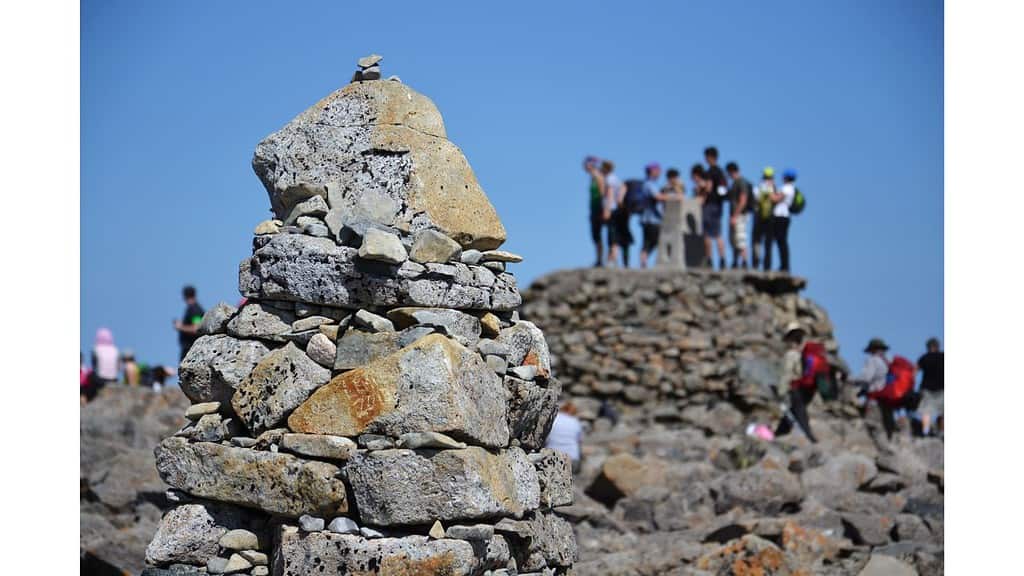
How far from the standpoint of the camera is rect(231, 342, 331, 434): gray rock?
5473 mm

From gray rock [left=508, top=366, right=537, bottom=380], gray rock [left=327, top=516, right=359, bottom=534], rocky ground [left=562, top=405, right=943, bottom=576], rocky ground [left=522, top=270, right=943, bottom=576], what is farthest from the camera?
rocky ground [left=522, top=270, right=943, bottom=576]

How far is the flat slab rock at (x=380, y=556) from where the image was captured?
5.07 m

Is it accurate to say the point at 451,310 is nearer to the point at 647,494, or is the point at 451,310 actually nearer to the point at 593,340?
the point at 647,494

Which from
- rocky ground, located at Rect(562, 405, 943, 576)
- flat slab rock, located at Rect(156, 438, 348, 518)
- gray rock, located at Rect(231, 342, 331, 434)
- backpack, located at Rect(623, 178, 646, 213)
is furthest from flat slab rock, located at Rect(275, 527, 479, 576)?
backpack, located at Rect(623, 178, 646, 213)

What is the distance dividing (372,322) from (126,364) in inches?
688

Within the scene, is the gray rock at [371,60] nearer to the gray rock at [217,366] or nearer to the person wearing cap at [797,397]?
the gray rock at [217,366]

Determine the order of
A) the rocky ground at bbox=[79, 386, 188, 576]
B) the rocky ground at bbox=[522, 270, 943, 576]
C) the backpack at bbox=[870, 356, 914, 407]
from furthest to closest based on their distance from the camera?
1. the backpack at bbox=[870, 356, 914, 407]
2. the rocky ground at bbox=[522, 270, 943, 576]
3. the rocky ground at bbox=[79, 386, 188, 576]

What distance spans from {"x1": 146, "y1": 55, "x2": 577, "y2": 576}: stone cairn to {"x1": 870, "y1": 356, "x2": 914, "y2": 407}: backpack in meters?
12.6

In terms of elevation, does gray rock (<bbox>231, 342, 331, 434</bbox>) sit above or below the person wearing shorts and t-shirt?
below

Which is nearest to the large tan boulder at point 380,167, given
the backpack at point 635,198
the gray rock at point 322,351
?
the gray rock at point 322,351

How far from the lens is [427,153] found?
230 inches

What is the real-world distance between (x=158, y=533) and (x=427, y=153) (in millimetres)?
2004

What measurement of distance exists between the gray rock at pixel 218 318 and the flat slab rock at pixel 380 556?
115cm

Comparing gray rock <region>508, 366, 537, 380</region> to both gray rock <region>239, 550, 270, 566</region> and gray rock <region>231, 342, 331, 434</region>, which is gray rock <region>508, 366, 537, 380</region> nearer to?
gray rock <region>231, 342, 331, 434</region>
